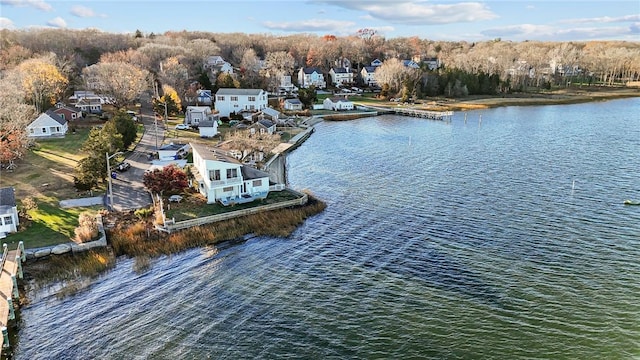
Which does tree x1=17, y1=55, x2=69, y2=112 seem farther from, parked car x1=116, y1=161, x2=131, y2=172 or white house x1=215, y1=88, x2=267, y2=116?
parked car x1=116, y1=161, x2=131, y2=172

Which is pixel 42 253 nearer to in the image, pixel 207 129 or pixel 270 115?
pixel 207 129

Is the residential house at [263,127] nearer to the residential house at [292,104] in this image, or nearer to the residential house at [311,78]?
the residential house at [292,104]

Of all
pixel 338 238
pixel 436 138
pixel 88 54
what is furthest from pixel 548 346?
pixel 88 54

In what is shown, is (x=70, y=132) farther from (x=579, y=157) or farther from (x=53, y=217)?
(x=579, y=157)

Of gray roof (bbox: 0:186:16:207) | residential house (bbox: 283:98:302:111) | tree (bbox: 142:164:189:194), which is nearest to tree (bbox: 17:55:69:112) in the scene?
gray roof (bbox: 0:186:16:207)

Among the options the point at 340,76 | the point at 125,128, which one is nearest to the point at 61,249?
the point at 125,128

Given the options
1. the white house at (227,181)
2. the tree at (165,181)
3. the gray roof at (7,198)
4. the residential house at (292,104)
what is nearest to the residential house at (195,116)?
the residential house at (292,104)
